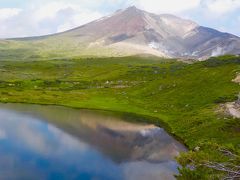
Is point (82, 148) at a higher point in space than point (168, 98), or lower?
lower

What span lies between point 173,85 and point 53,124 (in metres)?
54.9

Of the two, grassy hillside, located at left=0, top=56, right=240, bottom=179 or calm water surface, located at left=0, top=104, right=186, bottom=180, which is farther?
grassy hillside, located at left=0, top=56, right=240, bottom=179

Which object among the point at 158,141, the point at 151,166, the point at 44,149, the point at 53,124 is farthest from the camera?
the point at 53,124

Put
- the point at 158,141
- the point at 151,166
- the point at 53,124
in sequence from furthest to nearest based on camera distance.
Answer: the point at 53,124 < the point at 158,141 < the point at 151,166

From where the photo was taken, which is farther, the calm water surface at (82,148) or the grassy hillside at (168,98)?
the grassy hillside at (168,98)

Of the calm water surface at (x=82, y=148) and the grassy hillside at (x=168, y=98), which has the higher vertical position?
the grassy hillside at (x=168, y=98)

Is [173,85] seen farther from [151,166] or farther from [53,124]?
[151,166]

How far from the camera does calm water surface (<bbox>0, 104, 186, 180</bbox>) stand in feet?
185

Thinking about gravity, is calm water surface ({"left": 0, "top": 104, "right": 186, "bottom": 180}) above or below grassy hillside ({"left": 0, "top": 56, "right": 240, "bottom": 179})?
below

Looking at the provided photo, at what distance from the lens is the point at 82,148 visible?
229 ft

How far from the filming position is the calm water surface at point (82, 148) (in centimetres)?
5628

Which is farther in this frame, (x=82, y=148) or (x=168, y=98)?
(x=168, y=98)

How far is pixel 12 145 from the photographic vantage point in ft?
230

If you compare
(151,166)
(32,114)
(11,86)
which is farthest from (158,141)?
(11,86)
